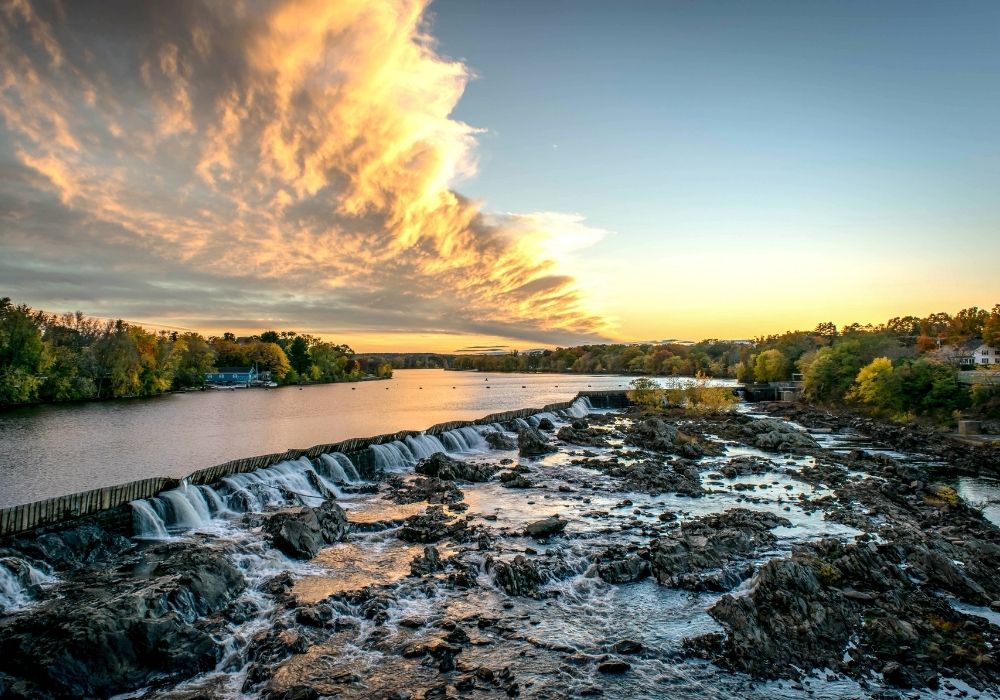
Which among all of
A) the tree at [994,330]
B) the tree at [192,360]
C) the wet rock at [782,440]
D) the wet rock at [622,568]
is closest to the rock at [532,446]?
the wet rock at [782,440]

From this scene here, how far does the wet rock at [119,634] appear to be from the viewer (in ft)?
32.5

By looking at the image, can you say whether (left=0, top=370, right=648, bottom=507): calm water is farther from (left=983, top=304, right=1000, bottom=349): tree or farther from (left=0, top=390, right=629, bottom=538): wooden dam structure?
(left=983, top=304, right=1000, bottom=349): tree

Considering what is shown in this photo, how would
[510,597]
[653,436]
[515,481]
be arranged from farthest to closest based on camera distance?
1. [653,436]
2. [515,481]
3. [510,597]

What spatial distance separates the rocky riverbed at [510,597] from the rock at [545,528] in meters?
0.29

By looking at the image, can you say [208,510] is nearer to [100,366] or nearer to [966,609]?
[966,609]

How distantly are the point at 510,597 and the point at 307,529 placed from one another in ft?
27.4

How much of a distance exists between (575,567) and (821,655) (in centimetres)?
703

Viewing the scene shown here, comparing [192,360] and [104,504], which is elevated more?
[192,360]

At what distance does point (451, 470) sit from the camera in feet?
96.5

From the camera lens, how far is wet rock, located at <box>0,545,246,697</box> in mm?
9906

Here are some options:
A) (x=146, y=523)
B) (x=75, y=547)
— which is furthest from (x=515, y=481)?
(x=75, y=547)

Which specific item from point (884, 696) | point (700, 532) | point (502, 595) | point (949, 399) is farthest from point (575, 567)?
point (949, 399)

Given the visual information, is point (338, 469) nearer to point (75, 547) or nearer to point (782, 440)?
point (75, 547)

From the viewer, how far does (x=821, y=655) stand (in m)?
11.1
